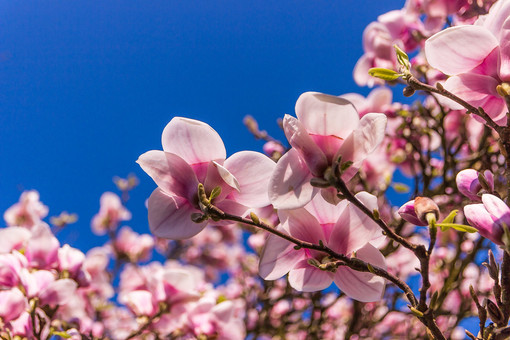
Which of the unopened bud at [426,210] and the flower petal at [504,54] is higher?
the flower petal at [504,54]

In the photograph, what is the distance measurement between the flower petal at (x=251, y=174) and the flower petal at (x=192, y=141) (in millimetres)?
35

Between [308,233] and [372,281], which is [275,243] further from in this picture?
[372,281]

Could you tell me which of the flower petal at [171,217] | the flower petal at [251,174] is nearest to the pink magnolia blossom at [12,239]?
the flower petal at [171,217]

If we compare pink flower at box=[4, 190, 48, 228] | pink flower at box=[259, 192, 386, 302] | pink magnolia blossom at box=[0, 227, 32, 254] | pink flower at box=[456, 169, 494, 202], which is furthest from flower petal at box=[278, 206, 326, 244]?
pink flower at box=[4, 190, 48, 228]

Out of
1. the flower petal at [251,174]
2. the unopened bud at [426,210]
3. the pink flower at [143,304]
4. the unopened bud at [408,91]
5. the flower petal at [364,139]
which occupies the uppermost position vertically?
the pink flower at [143,304]

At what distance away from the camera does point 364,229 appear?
0.79 metres

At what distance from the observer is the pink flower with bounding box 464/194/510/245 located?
602 millimetres

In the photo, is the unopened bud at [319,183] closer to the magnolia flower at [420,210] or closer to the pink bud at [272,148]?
the magnolia flower at [420,210]

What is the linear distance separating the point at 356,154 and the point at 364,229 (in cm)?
16

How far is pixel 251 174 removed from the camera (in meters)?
0.81

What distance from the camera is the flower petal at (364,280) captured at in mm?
820

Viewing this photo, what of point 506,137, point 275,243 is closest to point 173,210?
point 275,243

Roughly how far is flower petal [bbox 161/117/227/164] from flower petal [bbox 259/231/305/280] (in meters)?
0.21

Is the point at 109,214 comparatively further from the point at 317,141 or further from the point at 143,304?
the point at 317,141
